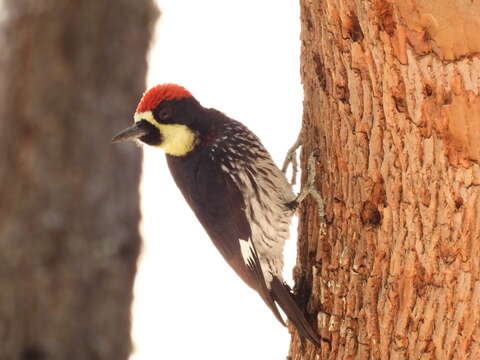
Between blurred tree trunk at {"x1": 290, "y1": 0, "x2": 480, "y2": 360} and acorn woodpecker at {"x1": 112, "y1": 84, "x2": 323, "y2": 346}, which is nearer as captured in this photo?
blurred tree trunk at {"x1": 290, "y1": 0, "x2": 480, "y2": 360}

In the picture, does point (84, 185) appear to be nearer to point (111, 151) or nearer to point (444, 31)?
point (111, 151)

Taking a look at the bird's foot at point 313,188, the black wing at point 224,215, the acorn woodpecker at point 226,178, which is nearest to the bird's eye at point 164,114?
the acorn woodpecker at point 226,178

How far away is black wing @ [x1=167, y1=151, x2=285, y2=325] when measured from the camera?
4.34 meters

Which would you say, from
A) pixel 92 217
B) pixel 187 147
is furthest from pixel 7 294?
pixel 187 147

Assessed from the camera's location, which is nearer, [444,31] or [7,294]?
[444,31]

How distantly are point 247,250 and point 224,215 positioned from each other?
22 cm

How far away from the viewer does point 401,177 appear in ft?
10.6

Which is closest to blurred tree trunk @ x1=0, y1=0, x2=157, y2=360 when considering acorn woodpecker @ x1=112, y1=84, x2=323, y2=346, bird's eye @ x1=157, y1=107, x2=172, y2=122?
acorn woodpecker @ x1=112, y1=84, x2=323, y2=346

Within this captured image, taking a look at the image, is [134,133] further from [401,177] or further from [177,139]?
[401,177]

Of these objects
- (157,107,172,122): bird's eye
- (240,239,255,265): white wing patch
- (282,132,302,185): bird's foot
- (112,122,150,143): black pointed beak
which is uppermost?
(157,107,172,122): bird's eye

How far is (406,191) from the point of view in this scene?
323 cm

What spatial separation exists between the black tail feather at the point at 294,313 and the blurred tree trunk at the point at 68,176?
2876mm

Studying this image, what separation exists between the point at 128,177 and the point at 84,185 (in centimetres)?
36

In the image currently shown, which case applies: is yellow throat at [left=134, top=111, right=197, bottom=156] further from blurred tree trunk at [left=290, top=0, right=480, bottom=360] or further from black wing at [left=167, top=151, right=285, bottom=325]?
blurred tree trunk at [left=290, top=0, right=480, bottom=360]
